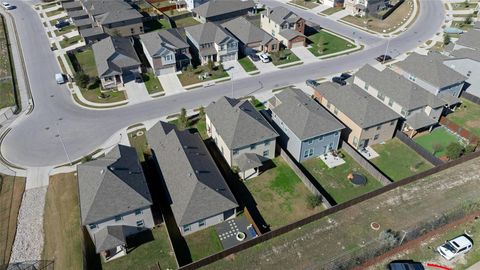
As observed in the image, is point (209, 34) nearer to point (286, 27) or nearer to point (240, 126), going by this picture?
point (286, 27)

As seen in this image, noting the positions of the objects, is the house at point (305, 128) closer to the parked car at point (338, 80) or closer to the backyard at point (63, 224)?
the parked car at point (338, 80)

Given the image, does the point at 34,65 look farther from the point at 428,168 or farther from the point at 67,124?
the point at 428,168

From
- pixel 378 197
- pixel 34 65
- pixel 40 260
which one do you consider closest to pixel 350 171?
pixel 378 197

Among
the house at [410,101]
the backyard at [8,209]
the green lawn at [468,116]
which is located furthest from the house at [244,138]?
the green lawn at [468,116]

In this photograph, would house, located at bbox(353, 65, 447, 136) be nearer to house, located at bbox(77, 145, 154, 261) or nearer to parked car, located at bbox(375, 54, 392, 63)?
parked car, located at bbox(375, 54, 392, 63)

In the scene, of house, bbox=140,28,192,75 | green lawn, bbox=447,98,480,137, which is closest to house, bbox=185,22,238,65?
house, bbox=140,28,192,75

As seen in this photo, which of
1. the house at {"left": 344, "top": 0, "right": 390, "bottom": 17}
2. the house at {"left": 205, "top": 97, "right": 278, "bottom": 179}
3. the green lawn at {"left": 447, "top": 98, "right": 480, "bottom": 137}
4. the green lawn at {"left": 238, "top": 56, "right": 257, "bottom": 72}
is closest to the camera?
the house at {"left": 205, "top": 97, "right": 278, "bottom": 179}
